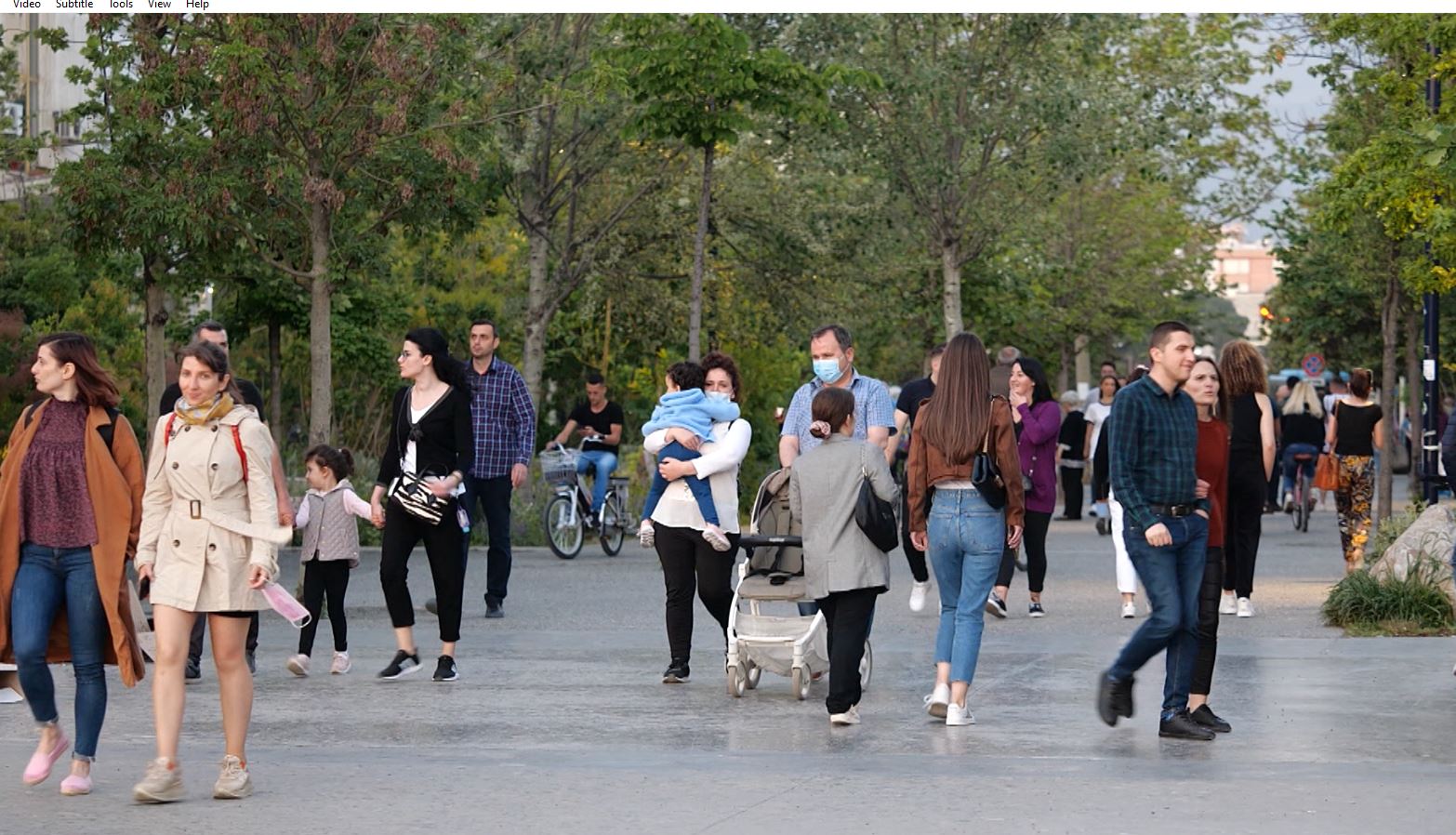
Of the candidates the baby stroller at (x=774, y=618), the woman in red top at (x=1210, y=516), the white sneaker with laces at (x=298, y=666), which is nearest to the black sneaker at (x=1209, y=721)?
the woman in red top at (x=1210, y=516)

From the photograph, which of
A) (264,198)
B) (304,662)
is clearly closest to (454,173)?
(264,198)

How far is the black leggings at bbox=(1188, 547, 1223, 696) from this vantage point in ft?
31.5

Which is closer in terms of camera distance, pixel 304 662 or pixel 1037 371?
pixel 304 662

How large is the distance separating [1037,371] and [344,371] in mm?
18959

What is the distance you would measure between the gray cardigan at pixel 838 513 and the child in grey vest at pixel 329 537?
3164mm

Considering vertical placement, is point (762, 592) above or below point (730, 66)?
below

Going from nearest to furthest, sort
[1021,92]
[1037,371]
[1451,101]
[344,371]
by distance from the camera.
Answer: [1037,371] < [1451,101] < [344,371] < [1021,92]

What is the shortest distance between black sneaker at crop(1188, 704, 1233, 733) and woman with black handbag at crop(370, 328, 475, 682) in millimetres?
3997

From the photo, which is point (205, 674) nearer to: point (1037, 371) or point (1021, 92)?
point (1037, 371)

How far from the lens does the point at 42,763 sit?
8266 mm

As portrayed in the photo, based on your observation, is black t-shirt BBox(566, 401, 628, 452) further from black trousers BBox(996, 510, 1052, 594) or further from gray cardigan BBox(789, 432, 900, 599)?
gray cardigan BBox(789, 432, 900, 599)

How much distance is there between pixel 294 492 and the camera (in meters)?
21.7

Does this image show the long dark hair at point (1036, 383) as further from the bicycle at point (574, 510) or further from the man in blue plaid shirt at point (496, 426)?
the bicycle at point (574, 510)

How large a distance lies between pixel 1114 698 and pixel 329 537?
4.87 meters
